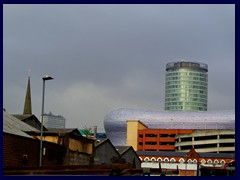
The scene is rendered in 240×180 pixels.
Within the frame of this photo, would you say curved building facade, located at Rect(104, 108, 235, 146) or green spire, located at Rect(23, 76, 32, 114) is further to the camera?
curved building facade, located at Rect(104, 108, 235, 146)

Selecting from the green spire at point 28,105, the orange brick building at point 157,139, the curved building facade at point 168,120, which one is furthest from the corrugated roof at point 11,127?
the curved building facade at point 168,120

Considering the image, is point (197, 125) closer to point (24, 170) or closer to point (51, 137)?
point (51, 137)

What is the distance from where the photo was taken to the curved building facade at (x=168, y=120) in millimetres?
182875

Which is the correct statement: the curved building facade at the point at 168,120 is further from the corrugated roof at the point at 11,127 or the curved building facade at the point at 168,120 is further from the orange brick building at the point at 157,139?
the corrugated roof at the point at 11,127

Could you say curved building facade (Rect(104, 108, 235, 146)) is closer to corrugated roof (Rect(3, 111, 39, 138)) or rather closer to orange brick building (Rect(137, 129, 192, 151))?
orange brick building (Rect(137, 129, 192, 151))

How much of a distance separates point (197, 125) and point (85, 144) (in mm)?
132628

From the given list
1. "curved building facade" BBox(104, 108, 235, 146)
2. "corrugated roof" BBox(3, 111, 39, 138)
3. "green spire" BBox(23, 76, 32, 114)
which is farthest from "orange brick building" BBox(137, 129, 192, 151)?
"corrugated roof" BBox(3, 111, 39, 138)

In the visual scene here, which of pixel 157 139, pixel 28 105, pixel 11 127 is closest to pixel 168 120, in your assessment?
pixel 157 139

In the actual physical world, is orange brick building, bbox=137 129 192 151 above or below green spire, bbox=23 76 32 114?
below

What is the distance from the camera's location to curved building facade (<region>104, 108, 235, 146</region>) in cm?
18288

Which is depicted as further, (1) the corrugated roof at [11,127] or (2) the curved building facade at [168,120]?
(2) the curved building facade at [168,120]

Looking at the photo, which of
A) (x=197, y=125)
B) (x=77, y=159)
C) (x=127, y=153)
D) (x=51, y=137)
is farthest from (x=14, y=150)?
(x=197, y=125)

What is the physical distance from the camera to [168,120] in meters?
186

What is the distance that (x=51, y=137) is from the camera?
48719mm
